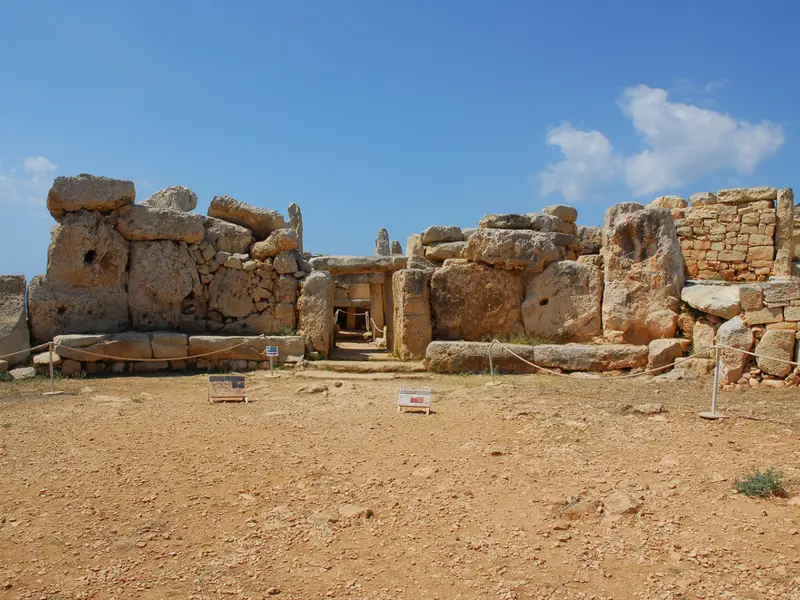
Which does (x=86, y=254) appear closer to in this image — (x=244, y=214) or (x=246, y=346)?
(x=244, y=214)

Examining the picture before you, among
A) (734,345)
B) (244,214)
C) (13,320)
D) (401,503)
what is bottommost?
(401,503)

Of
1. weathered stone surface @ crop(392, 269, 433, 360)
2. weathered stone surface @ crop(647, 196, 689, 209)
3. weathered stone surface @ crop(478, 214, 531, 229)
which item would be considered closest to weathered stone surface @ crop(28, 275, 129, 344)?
weathered stone surface @ crop(392, 269, 433, 360)

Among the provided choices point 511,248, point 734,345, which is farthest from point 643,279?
point 511,248

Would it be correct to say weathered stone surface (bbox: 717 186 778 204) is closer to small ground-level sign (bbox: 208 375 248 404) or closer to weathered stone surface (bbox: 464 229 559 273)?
weathered stone surface (bbox: 464 229 559 273)

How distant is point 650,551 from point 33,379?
318 inches

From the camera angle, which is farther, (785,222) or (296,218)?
(296,218)

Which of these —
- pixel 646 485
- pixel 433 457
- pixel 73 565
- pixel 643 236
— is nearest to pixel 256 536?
pixel 73 565

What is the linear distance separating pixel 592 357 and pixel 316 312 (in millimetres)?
4305

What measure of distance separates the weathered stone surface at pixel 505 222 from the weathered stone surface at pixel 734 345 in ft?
11.6

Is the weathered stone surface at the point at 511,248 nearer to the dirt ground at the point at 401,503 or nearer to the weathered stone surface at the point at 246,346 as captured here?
the weathered stone surface at the point at 246,346

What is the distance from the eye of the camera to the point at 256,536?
131 inches

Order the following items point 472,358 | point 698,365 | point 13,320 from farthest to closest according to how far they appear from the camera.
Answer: point 13,320 < point 472,358 < point 698,365

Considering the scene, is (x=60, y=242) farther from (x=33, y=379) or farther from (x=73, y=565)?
(x=73, y=565)

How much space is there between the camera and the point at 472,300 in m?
9.36
